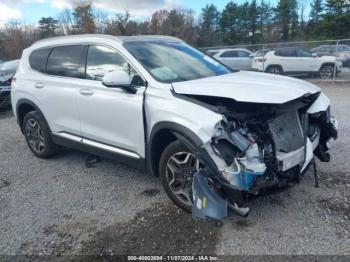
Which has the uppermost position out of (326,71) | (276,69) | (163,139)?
(163,139)

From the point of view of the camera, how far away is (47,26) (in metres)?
53.5

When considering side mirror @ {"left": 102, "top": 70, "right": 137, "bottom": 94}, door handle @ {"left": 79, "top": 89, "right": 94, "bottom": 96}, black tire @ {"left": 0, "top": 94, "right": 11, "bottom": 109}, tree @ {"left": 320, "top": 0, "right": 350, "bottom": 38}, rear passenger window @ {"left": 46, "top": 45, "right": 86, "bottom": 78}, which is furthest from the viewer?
tree @ {"left": 320, "top": 0, "right": 350, "bottom": 38}

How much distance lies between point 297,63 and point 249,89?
12530 millimetres

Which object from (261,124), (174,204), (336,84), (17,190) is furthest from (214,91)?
(336,84)

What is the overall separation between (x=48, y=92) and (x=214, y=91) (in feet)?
9.16

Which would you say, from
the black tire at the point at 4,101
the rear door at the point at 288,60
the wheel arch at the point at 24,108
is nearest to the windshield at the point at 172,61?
the wheel arch at the point at 24,108

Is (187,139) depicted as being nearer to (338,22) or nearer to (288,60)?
(288,60)

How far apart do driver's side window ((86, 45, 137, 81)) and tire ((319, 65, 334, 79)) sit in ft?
40.9

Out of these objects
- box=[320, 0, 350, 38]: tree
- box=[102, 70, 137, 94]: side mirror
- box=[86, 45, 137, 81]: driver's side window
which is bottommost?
box=[102, 70, 137, 94]: side mirror

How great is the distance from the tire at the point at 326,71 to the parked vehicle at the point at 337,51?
0.73m

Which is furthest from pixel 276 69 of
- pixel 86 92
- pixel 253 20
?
pixel 253 20

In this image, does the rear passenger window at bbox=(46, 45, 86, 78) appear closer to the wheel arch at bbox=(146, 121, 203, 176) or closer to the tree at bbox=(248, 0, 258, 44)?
the wheel arch at bbox=(146, 121, 203, 176)

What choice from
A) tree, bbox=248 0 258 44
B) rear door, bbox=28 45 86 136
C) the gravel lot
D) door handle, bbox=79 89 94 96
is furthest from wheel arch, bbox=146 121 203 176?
tree, bbox=248 0 258 44

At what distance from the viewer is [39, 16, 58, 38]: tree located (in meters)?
51.0
